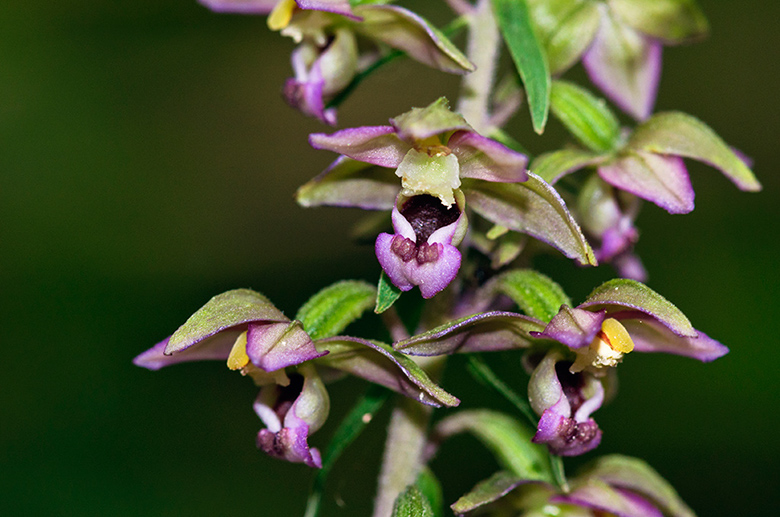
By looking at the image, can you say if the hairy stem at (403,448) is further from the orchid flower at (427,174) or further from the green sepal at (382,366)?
the orchid flower at (427,174)

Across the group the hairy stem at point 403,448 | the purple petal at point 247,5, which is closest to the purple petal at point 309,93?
the purple petal at point 247,5

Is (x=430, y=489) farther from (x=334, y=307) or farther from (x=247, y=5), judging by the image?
(x=247, y=5)

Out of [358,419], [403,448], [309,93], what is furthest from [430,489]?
[309,93]

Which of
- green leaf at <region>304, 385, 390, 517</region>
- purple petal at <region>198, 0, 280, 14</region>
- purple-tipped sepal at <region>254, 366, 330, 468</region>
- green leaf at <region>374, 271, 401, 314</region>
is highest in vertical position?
purple petal at <region>198, 0, 280, 14</region>

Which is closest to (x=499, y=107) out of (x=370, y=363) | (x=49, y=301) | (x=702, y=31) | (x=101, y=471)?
(x=702, y=31)

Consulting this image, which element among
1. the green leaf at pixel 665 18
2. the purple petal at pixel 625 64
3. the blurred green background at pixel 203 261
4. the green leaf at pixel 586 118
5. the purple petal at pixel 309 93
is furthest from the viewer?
the blurred green background at pixel 203 261

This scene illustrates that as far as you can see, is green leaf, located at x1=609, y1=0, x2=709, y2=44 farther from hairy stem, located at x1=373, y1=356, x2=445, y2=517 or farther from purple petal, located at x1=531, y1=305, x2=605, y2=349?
hairy stem, located at x1=373, y1=356, x2=445, y2=517

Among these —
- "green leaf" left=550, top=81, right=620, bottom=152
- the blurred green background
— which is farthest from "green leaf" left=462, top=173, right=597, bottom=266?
the blurred green background
